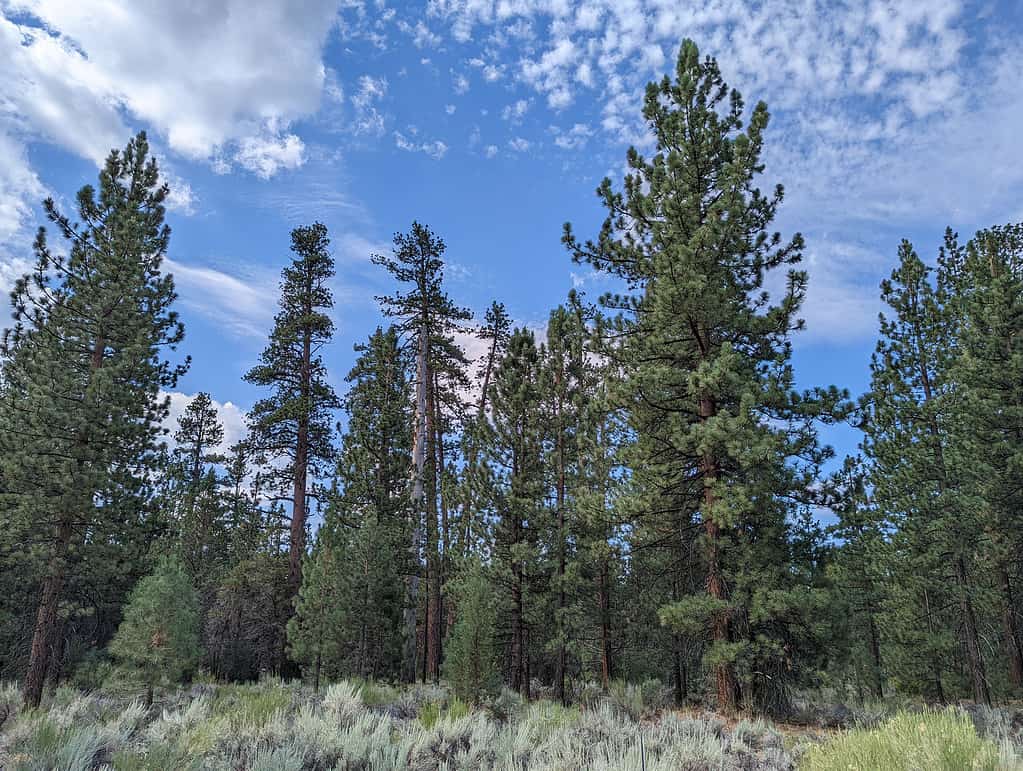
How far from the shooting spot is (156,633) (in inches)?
489

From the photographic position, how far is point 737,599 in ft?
34.2

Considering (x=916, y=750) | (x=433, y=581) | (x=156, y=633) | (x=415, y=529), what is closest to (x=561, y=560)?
(x=415, y=529)

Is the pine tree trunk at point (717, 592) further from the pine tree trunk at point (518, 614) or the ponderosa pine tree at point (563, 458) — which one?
the pine tree trunk at point (518, 614)

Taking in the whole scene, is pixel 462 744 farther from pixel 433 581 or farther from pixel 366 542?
pixel 433 581

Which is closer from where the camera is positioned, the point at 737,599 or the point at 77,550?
the point at 737,599

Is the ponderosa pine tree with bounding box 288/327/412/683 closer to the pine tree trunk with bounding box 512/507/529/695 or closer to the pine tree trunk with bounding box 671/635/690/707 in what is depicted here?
the pine tree trunk with bounding box 512/507/529/695

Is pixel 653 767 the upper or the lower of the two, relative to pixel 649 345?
lower

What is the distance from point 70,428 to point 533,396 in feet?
38.5

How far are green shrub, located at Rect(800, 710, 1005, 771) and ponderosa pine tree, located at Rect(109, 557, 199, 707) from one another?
42.0ft

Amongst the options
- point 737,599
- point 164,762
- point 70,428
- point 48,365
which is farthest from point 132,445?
point 737,599

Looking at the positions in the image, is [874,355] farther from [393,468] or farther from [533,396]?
[393,468]

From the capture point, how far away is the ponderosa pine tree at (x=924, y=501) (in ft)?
56.0

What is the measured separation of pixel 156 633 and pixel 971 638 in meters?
22.2

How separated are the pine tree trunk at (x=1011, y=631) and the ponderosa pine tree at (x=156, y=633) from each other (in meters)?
23.1
